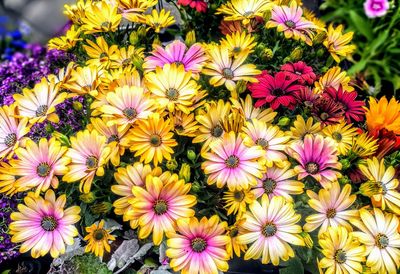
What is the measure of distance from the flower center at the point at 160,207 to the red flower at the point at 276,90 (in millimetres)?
255

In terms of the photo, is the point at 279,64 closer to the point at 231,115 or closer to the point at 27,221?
the point at 231,115

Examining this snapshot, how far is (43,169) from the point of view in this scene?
0.83 metres

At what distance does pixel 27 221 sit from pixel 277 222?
41 cm

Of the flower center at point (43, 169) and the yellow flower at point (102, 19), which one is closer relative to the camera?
the flower center at point (43, 169)

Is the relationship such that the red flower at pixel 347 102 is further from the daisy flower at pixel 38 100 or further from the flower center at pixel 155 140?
the daisy flower at pixel 38 100

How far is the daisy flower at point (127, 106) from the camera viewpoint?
851 mm

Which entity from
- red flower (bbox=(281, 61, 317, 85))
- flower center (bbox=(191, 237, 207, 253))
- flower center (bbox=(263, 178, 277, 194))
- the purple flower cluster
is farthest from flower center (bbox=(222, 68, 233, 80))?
the purple flower cluster

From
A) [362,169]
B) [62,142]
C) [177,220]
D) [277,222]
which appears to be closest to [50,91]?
[62,142]

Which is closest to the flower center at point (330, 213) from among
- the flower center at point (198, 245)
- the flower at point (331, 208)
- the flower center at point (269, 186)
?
the flower at point (331, 208)

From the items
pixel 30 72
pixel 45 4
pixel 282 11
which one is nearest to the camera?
pixel 282 11

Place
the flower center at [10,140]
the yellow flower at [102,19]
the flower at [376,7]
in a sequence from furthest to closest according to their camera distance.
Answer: the flower at [376,7], the yellow flower at [102,19], the flower center at [10,140]

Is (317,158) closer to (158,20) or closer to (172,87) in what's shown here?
(172,87)

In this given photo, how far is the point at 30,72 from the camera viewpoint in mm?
1461

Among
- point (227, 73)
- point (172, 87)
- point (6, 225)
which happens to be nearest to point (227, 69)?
point (227, 73)
